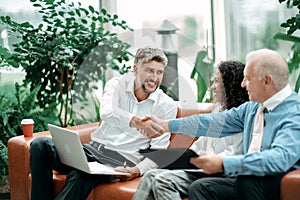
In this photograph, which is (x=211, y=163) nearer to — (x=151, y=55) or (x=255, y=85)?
(x=255, y=85)

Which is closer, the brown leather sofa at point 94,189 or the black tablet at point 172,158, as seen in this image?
the brown leather sofa at point 94,189

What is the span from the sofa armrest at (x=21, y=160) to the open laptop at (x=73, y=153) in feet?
0.93

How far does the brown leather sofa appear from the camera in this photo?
98.7 inches

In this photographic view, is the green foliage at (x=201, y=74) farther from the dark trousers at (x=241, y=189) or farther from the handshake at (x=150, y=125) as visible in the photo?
the dark trousers at (x=241, y=189)

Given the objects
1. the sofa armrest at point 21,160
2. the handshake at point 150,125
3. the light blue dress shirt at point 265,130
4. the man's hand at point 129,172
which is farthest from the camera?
the sofa armrest at point 21,160

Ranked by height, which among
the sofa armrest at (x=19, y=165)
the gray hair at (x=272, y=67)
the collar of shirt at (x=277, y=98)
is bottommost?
the sofa armrest at (x=19, y=165)

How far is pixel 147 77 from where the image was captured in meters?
2.76

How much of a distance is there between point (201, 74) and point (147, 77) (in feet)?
0.83

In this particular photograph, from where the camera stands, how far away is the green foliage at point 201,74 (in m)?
2.76

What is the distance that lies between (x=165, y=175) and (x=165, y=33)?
0.68 meters

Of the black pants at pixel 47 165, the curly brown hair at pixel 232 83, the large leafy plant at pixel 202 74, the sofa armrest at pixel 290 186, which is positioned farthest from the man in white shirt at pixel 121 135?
the sofa armrest at pixel 290 186

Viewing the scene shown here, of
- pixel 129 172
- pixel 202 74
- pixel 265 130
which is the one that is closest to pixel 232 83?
pixel 202 74

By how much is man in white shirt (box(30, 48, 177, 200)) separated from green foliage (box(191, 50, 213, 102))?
0.16m

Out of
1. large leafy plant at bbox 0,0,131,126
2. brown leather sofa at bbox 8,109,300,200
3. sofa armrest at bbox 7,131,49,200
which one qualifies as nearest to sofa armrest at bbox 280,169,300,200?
brown leather sofa at bbox 8,109,300,200
